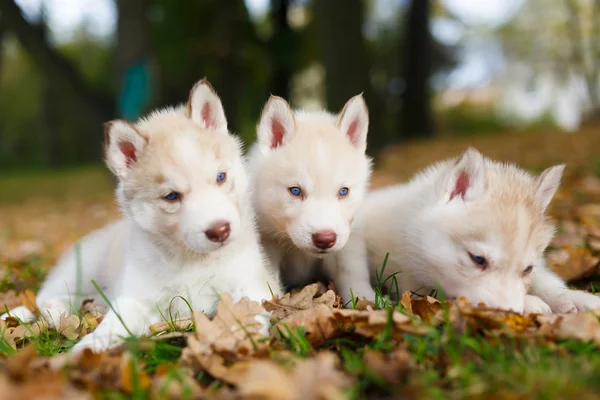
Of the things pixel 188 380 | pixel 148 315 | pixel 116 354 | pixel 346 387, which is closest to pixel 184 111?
pixel 148 315

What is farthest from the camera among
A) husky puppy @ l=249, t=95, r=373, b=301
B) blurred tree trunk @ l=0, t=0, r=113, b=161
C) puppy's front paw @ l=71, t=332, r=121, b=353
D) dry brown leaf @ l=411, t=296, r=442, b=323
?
blurred tree trunk @ l=0, t=0, r=113, b=161

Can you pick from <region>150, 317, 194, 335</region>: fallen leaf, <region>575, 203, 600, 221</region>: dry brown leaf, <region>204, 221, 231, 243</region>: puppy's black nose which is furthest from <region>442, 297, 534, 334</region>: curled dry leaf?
<region>575, 203, 600, 221</region>: dry brown leaf

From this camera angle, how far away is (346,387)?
5.62ft

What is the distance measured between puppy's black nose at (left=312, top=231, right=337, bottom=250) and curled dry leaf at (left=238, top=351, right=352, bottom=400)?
973mm

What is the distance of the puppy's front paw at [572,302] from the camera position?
2.57 metres

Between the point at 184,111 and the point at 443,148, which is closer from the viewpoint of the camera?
the point at 184,111

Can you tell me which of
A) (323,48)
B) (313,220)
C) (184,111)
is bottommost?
(313,220)

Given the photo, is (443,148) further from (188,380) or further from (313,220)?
(188,380)

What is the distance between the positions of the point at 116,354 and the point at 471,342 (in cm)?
141

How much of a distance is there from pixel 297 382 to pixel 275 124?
1.91 meters

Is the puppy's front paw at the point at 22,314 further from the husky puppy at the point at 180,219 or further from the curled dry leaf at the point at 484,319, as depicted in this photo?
the curled dry leaf at the point at 484,319

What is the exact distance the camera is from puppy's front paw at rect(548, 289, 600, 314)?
257 centimetres

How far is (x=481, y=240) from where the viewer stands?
8.20 feet

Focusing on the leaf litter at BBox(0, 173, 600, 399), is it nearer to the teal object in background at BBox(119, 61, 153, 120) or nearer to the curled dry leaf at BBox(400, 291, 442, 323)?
the curled dry leaf at BBox(400, 291, 442, 323)
